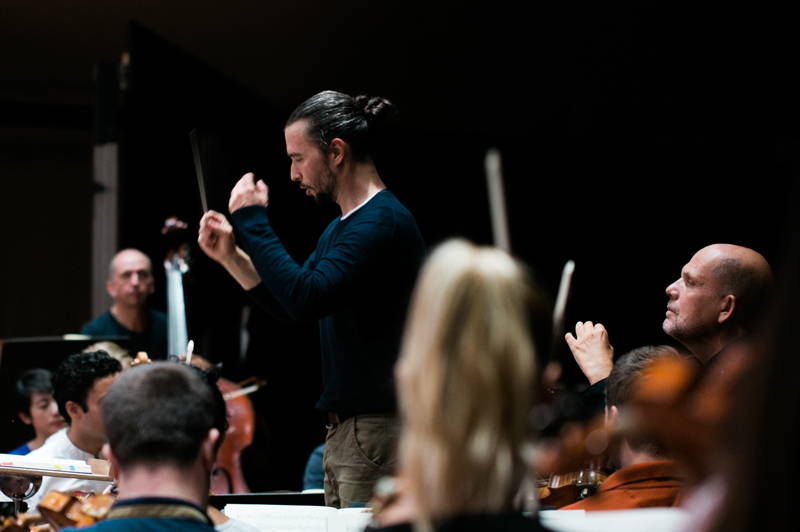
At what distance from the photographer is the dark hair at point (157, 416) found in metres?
1.69

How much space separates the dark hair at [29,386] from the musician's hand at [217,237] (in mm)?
1786

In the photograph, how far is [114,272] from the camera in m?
5.26

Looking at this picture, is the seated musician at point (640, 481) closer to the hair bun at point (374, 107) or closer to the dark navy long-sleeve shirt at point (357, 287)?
the dark navy long-sleeve shirt at point (357, 287)

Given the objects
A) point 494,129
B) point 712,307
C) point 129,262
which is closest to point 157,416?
point 712,307

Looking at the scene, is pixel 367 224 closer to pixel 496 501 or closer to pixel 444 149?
pixel 496 501

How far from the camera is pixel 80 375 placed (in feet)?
10.6

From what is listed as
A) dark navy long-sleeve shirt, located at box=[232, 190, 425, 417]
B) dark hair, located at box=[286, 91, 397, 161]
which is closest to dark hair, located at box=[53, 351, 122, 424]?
dark navy long-sleeve shirt, located at box=[232, 190, 425, 417]

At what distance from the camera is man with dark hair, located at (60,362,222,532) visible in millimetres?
1642

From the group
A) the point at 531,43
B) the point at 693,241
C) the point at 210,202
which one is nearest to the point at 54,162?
the point at 210,202

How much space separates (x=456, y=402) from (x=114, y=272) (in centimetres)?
425

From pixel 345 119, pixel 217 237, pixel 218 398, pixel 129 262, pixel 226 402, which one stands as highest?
pixel 129 262

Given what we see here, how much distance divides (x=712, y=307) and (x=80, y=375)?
1.81m

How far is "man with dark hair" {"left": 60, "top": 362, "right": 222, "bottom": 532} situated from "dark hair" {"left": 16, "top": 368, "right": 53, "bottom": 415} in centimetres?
251

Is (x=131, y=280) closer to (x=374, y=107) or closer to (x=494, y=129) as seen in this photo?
(x=494, y=129)
